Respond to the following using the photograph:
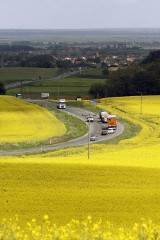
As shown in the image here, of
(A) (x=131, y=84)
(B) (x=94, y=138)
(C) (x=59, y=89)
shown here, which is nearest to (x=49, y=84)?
(C) (x=59, y=89)

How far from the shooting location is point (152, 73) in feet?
310

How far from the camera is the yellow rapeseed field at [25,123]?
4731 cm

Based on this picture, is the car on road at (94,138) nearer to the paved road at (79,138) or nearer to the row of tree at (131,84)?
the paved road at (79,138)

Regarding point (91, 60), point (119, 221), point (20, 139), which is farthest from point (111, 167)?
point (91, 60)

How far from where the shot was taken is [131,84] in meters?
94.7

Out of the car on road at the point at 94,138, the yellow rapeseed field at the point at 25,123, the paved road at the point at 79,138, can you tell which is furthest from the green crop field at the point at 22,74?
the car on road at the point at 94,138

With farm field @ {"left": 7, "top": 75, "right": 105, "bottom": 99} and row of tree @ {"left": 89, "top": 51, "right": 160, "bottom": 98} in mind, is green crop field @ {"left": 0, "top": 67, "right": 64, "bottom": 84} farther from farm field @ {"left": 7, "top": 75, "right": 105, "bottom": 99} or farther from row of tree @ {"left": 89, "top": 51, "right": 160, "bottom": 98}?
row of tree @ {"left": 89, "top": 51, "right": 160, "bottom": 98}

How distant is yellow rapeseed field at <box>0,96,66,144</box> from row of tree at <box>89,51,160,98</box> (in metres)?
26.0

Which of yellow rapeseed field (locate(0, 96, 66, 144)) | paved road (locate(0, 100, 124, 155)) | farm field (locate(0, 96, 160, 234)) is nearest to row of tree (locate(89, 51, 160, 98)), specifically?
paved road (locate(0, 100, 124, 155))

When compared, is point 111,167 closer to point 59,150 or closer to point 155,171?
point 155,171

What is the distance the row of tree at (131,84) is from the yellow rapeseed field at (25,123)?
85.4 feet

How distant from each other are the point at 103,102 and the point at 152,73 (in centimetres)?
1447

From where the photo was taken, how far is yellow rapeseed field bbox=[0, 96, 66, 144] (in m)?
47.3

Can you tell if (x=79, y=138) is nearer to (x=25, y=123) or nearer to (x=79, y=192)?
(x=25, y=123)
